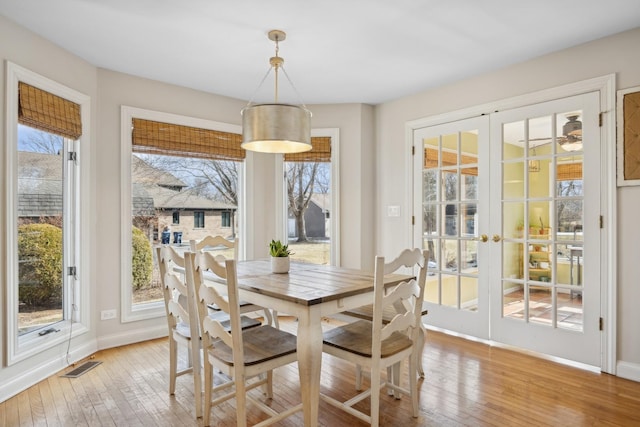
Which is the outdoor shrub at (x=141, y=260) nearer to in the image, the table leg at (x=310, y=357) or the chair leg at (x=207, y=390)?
the chair leg at (x=207, y=390)

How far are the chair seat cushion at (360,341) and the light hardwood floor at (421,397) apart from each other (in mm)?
445

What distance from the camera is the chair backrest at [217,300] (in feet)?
5.83

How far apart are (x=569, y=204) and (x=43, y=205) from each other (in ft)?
13.4

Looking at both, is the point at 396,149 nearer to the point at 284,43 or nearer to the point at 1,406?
the point at 284,43

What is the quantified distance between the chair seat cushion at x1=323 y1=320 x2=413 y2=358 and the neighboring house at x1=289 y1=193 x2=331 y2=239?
224cm

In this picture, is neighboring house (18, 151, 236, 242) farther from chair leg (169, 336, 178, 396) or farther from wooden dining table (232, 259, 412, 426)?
wooden dining table (232, 259, 412, 426)

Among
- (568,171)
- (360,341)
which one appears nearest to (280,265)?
(360,341)

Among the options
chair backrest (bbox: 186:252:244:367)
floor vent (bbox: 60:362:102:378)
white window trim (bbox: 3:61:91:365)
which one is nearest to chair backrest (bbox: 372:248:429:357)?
chair backrest (bbox: 186:252:244:367)

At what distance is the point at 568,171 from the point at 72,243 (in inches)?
160

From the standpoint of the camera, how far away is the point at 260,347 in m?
2.03

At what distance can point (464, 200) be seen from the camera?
143 inches

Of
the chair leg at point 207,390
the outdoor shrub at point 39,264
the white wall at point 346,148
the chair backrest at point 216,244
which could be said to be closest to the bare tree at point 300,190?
the white wall at point 346,148

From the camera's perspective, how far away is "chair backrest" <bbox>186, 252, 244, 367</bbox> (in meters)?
1.78

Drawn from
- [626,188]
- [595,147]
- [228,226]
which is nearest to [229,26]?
[228,226]
